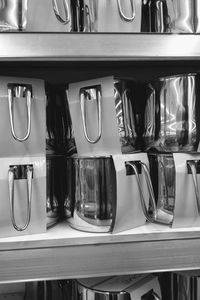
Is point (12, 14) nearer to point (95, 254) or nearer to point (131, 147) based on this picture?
point (131, 147)

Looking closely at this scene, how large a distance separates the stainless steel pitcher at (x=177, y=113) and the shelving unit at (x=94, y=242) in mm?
64

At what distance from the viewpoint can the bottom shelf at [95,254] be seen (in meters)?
0.60

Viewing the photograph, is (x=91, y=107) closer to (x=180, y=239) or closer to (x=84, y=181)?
(x=84, y=181)

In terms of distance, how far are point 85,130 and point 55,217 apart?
0.69ft

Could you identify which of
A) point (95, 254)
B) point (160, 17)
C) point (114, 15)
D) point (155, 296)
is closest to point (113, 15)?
point (114, 15)

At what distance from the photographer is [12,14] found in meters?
0.61

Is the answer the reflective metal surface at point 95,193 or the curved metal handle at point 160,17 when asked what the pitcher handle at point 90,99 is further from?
the curved metal handle at point 160,17

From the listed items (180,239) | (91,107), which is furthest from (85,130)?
(180,239)

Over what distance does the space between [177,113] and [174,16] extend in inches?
7.4

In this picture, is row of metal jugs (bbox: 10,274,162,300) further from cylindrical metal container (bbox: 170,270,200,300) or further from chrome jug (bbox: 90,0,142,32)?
chrome jug (bbox: 90,0,142,32)

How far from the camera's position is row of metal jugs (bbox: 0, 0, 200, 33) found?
0.61 m

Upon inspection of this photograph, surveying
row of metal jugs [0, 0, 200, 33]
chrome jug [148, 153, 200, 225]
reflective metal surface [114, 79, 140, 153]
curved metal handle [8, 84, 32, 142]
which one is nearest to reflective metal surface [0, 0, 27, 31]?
row of metal jugs [0, 0, 200, 33]

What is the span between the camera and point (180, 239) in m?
0.64

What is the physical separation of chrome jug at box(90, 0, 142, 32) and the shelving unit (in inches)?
1.5
